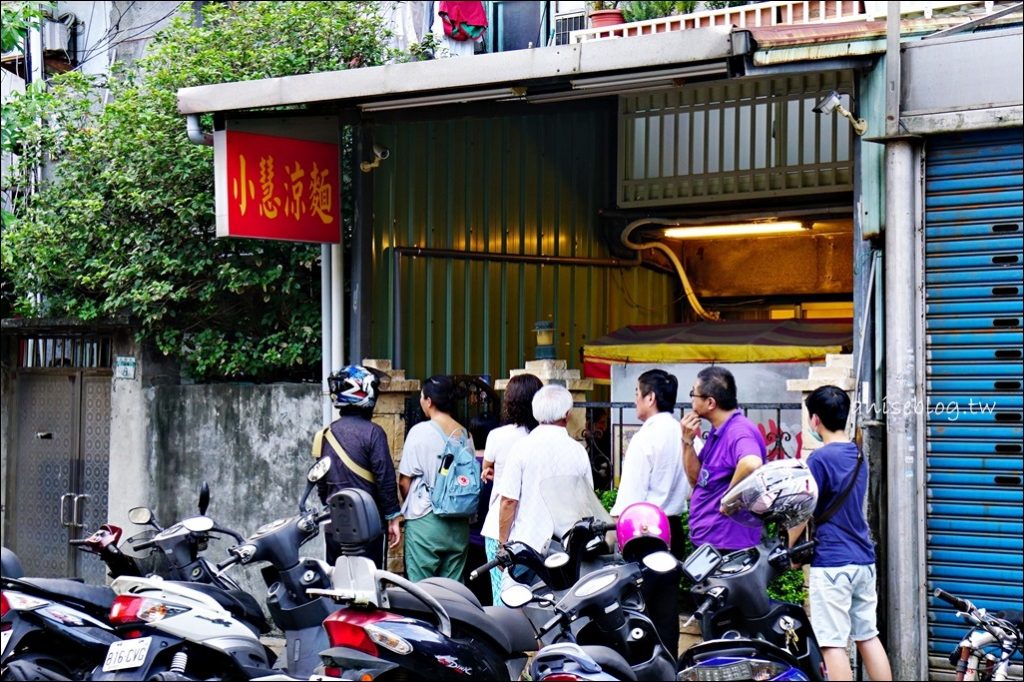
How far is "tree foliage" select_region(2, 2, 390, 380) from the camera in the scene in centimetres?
1180

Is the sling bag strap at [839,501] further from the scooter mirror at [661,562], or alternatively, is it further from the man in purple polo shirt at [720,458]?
the scooter mirror at [661,562]

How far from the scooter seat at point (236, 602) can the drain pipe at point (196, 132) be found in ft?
12.8

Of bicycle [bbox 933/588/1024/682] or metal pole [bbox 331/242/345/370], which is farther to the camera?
metal pole [bbox 331/242/345/370]

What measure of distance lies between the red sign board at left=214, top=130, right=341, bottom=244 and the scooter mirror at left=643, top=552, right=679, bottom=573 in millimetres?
5252

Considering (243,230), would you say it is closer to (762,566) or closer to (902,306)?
(902,306)

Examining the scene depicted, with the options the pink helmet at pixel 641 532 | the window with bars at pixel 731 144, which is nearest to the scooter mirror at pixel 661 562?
the pink helmet at pixel 641 532

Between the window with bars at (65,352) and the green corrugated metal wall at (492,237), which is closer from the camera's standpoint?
the green corrugated metal wall at (492,237)

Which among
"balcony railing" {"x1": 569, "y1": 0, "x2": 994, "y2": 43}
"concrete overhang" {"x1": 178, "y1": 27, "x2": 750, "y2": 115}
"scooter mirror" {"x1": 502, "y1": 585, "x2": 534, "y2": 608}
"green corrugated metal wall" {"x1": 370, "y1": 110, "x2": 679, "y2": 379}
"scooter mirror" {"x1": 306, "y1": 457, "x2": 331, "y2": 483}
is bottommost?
"scooter mirror" {"x1": 502, "y1": 585, "x2": 534, "y2": 608}

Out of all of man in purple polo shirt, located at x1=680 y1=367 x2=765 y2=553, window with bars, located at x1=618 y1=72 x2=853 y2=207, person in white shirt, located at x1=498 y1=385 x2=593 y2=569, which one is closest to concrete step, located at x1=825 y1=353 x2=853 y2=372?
man in purple polo shirt, located at x1=680 y1=367 x2=765 y2=553

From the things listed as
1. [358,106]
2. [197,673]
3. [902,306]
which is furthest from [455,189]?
[197,673]

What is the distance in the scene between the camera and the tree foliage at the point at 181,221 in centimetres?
1180

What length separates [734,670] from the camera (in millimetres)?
5820

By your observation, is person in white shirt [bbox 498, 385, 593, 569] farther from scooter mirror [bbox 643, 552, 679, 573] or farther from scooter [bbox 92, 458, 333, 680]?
scooter mirror [bbox 643, 552, 679, 573]

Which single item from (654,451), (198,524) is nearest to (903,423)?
(654,451)
